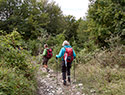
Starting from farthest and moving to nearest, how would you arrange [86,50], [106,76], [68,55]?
[86,50]
[68,55]
[106,76]

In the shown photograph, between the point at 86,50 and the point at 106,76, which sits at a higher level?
the point at 86,50

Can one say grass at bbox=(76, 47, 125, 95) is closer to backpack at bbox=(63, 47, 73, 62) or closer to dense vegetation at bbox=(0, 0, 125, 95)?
dense vegetation at bbox=(0, 0, 125, 95)

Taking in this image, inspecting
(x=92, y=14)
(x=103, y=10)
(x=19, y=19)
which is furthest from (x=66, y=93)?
(x=19, y=19)

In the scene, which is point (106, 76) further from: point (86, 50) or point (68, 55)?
point (86, 50)

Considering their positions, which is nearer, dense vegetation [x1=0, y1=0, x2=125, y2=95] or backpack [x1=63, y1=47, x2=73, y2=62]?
dense vegetation [x1=0, y1=0, x2=125, y2=95]

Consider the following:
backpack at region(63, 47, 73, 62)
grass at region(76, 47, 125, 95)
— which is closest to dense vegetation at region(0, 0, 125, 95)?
grass at region(76, 47, 125, 95)

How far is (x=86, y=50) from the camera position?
931 cm

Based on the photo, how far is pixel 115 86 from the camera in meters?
4.11

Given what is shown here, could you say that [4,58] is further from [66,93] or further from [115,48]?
[115,48]

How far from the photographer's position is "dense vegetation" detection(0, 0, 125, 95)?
345cm

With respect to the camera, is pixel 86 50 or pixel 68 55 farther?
pixel 86 50

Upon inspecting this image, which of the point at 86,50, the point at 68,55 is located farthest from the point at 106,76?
the point at 86,50

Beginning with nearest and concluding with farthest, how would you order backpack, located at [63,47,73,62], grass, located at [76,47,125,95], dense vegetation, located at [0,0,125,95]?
dense vegetation, located at [0,0,125,95]
grass, located at [76,47,125,95]
backpack, located at [63,47,73,62]

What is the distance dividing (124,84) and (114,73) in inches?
35.3
